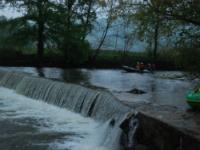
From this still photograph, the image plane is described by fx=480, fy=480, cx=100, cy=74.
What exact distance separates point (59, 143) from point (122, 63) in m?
20.9

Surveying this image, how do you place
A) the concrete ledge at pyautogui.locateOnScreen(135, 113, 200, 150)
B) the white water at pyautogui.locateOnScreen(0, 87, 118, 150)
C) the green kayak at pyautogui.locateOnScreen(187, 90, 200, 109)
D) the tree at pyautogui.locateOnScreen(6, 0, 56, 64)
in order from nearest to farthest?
the concrete ledge at pyautogui.locateOnScreen(135, 113, 200, 150), the green kayak at pyautogui.locateOnScreen(187, 90, 200, 109), the white water at pyautogui.locateOnScreen(0, 87, 118, 150), the tree at pyautogui.locateOnScreen(6, 0, 56, 64)

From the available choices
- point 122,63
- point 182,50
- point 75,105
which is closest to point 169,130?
point 182,50

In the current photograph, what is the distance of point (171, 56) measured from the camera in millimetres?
12391

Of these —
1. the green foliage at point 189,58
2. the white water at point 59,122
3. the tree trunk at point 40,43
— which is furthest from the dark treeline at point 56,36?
the green foliage at point 189,58

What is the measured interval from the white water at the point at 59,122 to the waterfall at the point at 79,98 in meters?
0.20

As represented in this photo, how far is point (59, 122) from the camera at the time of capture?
14.1m

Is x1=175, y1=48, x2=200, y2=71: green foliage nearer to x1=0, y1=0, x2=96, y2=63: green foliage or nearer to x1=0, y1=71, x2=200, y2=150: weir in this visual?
x1=0, y1=71, x2=200, y2=150: weir

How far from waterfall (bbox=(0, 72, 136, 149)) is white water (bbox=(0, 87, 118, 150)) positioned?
203 mm

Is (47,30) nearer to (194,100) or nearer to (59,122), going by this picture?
(59,122)

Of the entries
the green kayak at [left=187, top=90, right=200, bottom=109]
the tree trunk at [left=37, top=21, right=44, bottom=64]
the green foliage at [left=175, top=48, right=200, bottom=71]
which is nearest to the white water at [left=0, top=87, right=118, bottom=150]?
the green kayak at [left=187, top=90, right=200, bottom=109]

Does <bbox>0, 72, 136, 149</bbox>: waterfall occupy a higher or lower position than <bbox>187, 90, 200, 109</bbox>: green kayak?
lower

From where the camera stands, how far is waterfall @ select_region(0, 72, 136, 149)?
1180cm

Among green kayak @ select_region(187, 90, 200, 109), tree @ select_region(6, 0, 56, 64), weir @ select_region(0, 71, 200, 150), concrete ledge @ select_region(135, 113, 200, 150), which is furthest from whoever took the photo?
tree @ select_region(6, 0, 56, 64)

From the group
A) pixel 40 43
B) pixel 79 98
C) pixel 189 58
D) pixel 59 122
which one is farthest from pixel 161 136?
pixel 40 43
